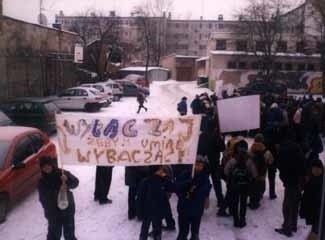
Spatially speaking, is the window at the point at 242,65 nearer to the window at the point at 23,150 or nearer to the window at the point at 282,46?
the window at the point at 282,46

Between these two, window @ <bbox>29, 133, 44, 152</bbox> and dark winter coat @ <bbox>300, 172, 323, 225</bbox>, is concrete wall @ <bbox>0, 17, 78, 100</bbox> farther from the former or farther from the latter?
dark winter coat @ <bbox>300, 172, 323, 225</bbox>

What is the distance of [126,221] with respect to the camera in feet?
26.6

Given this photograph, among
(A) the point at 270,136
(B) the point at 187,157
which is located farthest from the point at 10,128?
(A) the point at 270,136

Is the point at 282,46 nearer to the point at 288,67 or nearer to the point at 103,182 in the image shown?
the point at 288,67

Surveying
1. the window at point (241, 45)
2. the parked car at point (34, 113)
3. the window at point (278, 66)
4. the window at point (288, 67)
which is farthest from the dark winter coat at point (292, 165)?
the window at point (288, 67)

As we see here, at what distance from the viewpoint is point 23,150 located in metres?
8.92

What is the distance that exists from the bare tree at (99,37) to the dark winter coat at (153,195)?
39016mm

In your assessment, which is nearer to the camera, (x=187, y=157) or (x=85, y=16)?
(x=187, y=157)

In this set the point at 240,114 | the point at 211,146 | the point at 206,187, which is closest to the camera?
the point at 206,187

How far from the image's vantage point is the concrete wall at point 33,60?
81.0ft

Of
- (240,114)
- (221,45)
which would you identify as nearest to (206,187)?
(240,114)

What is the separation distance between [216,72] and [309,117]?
29.9 m

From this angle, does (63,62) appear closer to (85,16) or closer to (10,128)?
(85,16)

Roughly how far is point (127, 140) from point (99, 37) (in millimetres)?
43282
